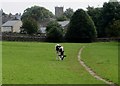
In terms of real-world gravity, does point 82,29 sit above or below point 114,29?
above

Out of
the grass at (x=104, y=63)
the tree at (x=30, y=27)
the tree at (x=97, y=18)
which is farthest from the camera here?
the tree at (x=30, y=27)

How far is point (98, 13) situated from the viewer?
13400cm

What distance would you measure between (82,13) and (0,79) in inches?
3713

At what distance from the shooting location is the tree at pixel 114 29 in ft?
361

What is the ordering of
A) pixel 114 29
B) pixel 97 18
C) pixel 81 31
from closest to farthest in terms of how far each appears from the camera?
pixel 81 31 → pixel 114 29 → pixel 97 18

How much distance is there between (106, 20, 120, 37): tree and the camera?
110131mm

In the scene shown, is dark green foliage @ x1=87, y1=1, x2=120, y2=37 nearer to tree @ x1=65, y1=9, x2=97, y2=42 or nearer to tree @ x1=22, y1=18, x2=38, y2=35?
tree @ x1=65, y1=9, x2=97, y2=42

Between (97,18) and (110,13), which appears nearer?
(110,13)

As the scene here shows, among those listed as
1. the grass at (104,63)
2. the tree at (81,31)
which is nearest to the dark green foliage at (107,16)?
the tree at (81,31)

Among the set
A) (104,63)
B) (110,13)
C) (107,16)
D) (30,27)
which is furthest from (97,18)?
(104,63)

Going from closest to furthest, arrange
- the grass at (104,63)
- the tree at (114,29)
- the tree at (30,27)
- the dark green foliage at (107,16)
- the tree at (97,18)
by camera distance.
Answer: the grass at (104,63)
the tree at (114,29)
the dark green foliage at (107,16)
the tree at (97,18)
the tree at (30,27)

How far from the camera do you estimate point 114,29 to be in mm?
111812

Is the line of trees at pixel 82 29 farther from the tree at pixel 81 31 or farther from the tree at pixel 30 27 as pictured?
the tree at pixel 30 27

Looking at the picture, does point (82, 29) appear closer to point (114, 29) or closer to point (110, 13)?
point (114, 29)
